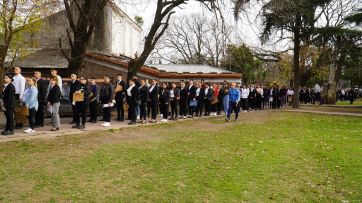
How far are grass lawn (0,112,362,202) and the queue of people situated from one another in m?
1.83

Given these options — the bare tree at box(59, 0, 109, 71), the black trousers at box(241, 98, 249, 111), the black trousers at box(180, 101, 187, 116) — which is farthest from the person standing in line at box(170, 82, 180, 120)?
the black trousers at box(241, 98, 249, 111)

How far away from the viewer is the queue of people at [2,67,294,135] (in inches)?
548

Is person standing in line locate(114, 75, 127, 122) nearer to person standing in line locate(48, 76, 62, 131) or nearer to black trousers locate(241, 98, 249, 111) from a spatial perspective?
person standing in line locate(48, 76, 62, 131)

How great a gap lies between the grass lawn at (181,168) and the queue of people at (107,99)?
1834 mm

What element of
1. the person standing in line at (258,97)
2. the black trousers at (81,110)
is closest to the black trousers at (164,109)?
the black trousers at (81,110)

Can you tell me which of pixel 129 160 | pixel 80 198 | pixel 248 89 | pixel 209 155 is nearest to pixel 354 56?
pixel 248 89

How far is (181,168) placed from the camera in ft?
30.3

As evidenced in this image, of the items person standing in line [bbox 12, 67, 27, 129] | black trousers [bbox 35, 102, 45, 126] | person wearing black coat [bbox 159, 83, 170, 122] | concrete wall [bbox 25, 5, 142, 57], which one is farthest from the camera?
concrete wall [bbox 25, 5, 142, 57]

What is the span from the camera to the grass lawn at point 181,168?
746cm

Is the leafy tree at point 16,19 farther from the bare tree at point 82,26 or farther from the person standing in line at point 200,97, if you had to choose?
the person standing in line at point 200,97

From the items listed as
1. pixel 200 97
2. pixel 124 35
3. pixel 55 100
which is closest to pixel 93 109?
pixel 55 100

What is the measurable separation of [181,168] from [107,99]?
798cm

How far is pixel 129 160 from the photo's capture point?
9.83 meters

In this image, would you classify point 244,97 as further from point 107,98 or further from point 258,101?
point 107,98
